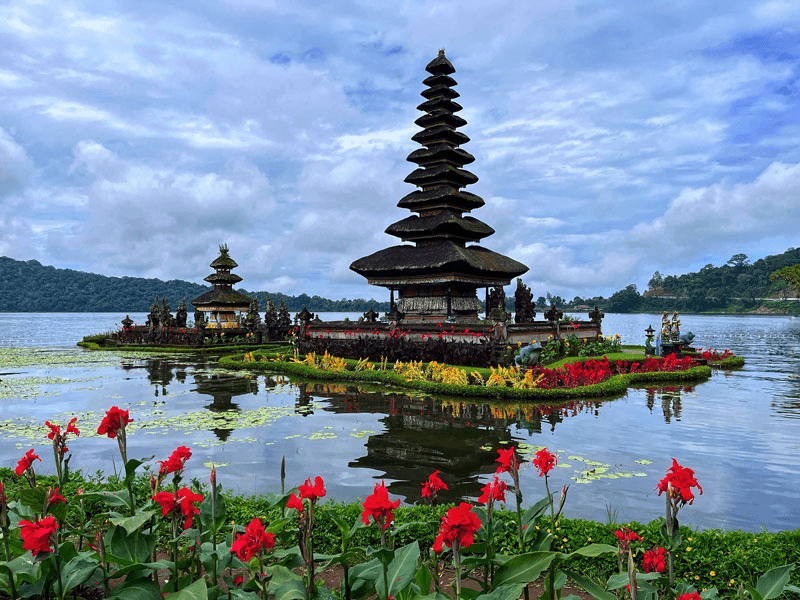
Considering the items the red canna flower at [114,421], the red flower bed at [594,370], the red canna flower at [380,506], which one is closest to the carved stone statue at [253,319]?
the red flower bed at [594,370]

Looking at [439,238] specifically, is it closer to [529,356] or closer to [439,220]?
[439,220]

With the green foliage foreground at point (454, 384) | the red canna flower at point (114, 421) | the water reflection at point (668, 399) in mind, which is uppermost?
the red canna flower at point (114, 421)

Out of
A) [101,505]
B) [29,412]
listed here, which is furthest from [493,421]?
[29,412]

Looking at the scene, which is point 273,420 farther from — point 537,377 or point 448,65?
point 448,65

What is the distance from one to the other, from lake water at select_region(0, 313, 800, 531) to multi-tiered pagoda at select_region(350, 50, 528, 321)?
12.6 metres

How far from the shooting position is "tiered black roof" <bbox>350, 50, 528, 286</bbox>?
94.1ft

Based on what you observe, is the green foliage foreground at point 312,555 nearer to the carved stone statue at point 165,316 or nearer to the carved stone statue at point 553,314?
the carved stone statue at point 553,314

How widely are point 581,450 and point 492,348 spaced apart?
10.5m

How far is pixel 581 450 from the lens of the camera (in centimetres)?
938

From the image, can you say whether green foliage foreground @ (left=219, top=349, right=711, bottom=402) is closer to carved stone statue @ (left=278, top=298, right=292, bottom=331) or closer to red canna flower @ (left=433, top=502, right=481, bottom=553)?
carved stone statue @ (left=278, top=298, right=292, bottom=331)

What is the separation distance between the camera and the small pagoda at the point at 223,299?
43.7m

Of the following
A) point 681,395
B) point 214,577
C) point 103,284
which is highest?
point 103,284

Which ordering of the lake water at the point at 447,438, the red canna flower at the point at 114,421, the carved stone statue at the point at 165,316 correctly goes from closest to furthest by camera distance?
the red canna flower at the point at 114,421 < the lake water at the point at 447,438 < the carved stone statue at the point at 165,316

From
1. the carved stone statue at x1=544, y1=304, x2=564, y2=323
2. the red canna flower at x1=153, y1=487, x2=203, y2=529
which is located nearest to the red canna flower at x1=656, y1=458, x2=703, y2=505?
the red canna flower at x1=153, y1=487, x2=203, y2=529
